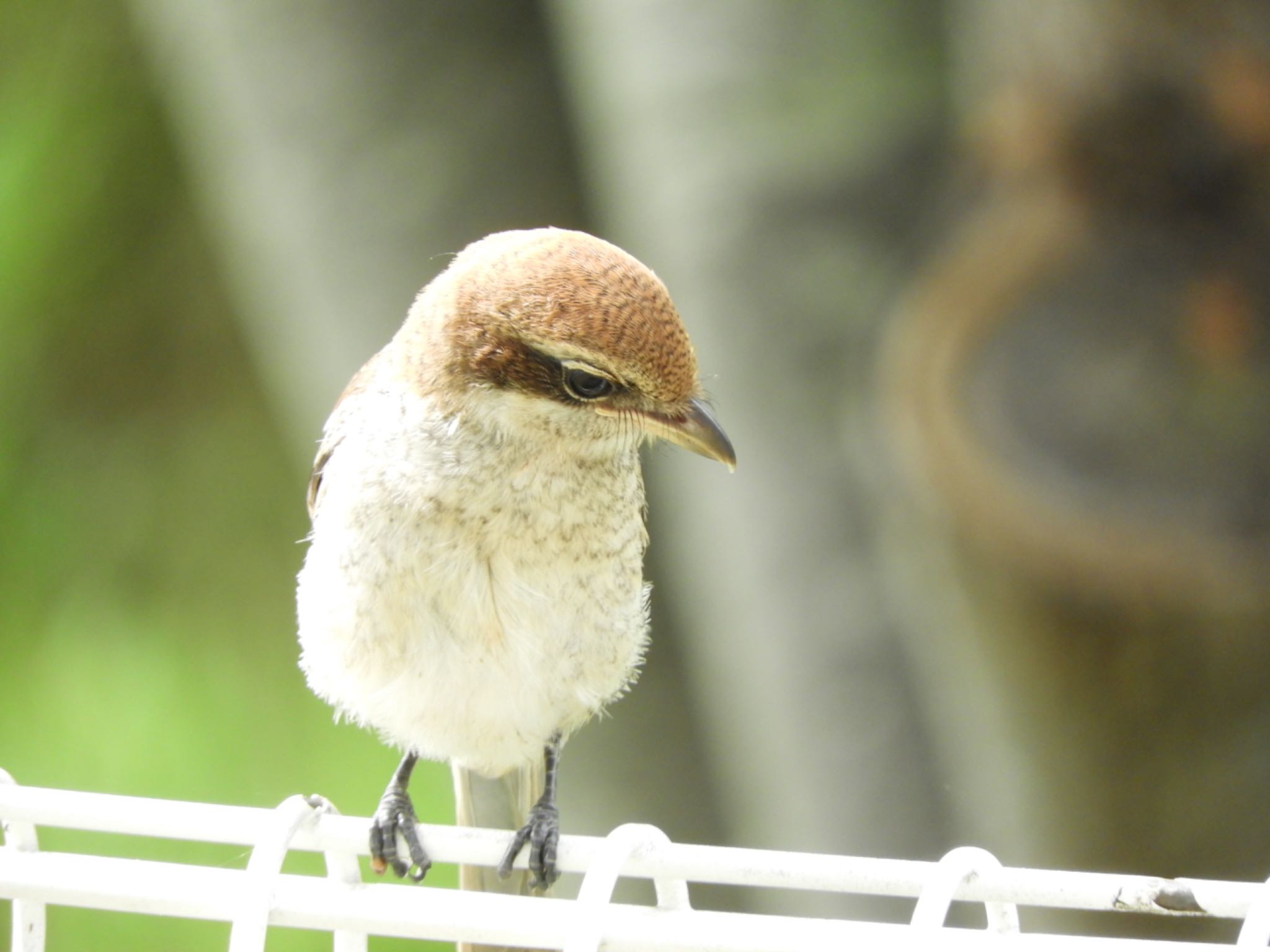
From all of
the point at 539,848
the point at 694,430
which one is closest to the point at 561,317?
the point at 694,430

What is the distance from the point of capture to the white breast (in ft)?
5.06

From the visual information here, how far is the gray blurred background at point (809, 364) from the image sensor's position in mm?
2158

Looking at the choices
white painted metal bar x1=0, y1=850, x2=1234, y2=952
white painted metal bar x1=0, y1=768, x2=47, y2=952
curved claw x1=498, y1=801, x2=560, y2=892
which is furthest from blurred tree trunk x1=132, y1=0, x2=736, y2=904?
white painted metal bar x1=0, y1=850, x2=1234, y2=952

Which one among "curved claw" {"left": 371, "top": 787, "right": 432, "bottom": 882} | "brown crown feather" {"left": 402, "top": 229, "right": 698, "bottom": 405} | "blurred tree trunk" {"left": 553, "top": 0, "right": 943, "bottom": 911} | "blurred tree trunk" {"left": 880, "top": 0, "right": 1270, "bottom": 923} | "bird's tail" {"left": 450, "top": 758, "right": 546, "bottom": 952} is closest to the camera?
"brown crown feather" {"left": 402, "top": 229, "right": 698, "bottom": 405}

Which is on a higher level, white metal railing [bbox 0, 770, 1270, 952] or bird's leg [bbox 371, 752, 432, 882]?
bird's leg [bbox 371, 752, 432, 882]

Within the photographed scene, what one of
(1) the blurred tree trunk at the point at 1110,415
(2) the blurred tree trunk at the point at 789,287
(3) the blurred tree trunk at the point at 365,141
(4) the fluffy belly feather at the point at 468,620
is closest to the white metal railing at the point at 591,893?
(4) the fluffy belly feather at the point at 468,620

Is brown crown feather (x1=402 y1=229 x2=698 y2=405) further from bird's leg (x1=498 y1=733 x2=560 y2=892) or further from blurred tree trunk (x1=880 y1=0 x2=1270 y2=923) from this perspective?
blurred tree trunk (x1=880 y1=0 x2=1270 y2=923)

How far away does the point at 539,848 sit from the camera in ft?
4.88

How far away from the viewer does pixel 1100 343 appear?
7.23 feet

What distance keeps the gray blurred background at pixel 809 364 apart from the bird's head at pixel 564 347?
901 millimetres

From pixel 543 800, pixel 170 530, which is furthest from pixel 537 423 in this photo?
pixel 170 530

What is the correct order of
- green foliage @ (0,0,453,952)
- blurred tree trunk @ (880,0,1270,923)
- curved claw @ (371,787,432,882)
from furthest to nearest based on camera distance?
green foliage @ (0,0,453,952) < blurred tree trunk @ (880,0,1270,923) < curved claw @ (371,787,432,882)

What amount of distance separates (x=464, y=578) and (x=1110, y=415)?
1229 mm

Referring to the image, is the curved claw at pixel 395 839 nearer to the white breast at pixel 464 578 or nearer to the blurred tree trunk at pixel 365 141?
the white breast at pixel 464 578
